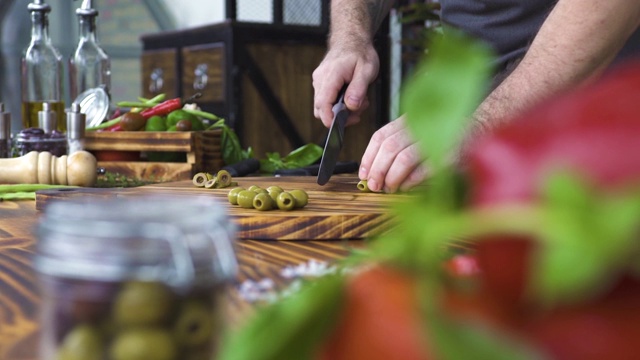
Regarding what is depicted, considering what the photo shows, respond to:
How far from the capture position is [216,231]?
36cm

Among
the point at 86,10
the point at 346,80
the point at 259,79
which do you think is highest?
the point at 86,10

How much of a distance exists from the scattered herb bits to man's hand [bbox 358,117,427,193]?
7.6 inches

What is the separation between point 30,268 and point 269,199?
1.22ft

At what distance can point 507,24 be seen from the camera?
1.74m

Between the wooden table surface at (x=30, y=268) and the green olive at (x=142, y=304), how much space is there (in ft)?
0.63

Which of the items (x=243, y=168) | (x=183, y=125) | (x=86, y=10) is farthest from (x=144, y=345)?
(x=86, y=10)

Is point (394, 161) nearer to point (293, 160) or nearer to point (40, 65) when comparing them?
point (293, 160)

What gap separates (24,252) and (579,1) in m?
0.85

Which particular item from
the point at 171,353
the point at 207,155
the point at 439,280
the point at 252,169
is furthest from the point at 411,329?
the point at 207,155

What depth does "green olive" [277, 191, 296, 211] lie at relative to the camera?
42.2 inches

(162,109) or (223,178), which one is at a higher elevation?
(162,109)

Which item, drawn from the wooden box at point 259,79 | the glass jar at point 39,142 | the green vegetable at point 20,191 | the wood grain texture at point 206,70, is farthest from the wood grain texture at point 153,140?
the wood grain texture at point 206,70

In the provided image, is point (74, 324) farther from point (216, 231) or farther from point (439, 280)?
point (439, 280)

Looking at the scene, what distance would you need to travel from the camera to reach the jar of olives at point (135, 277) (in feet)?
1.08
